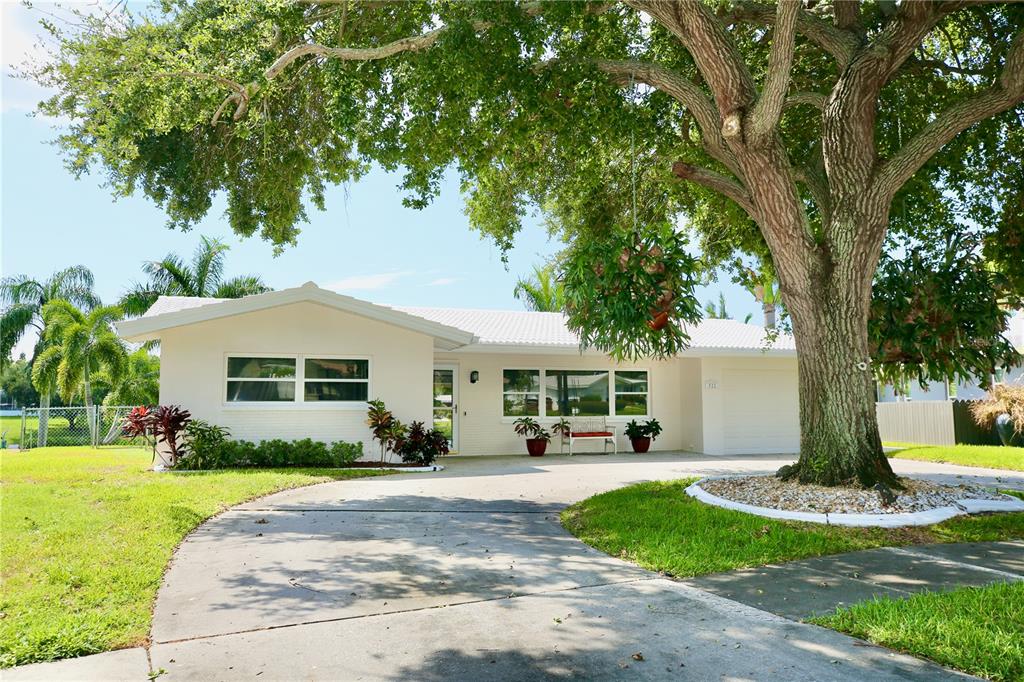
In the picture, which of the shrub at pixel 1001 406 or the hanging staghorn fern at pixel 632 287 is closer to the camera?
the hanging staghorn fern at pixel 632 287

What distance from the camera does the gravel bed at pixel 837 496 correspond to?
7.24 metres

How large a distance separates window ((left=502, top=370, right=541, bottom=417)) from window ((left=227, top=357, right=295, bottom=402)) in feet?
18.0

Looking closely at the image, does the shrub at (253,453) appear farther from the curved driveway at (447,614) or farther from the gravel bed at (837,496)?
the gravel bed at (837,496)

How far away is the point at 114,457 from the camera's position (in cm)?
1481

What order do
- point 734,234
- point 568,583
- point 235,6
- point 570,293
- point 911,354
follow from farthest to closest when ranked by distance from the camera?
point 734,234
point 911,354
point 235,6
point 570,293
point 568,583

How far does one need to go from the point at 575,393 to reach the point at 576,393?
26mm

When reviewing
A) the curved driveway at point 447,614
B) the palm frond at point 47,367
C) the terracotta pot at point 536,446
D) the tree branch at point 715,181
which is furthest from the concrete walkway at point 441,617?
the palm frond at point 47,367

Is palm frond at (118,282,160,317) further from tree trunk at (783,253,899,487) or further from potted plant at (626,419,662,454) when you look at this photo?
tree trunk at (783,253,899,487)

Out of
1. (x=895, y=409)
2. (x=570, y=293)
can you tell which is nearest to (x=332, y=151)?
(x=570, y=293)

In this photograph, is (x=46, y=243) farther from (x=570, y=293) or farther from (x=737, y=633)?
(x=737, y=633)

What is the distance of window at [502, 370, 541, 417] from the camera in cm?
1719

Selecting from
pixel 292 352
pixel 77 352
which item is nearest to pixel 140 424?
pixel 292 352

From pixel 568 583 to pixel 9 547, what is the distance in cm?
488

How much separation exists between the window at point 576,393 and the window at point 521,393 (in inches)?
9.8
